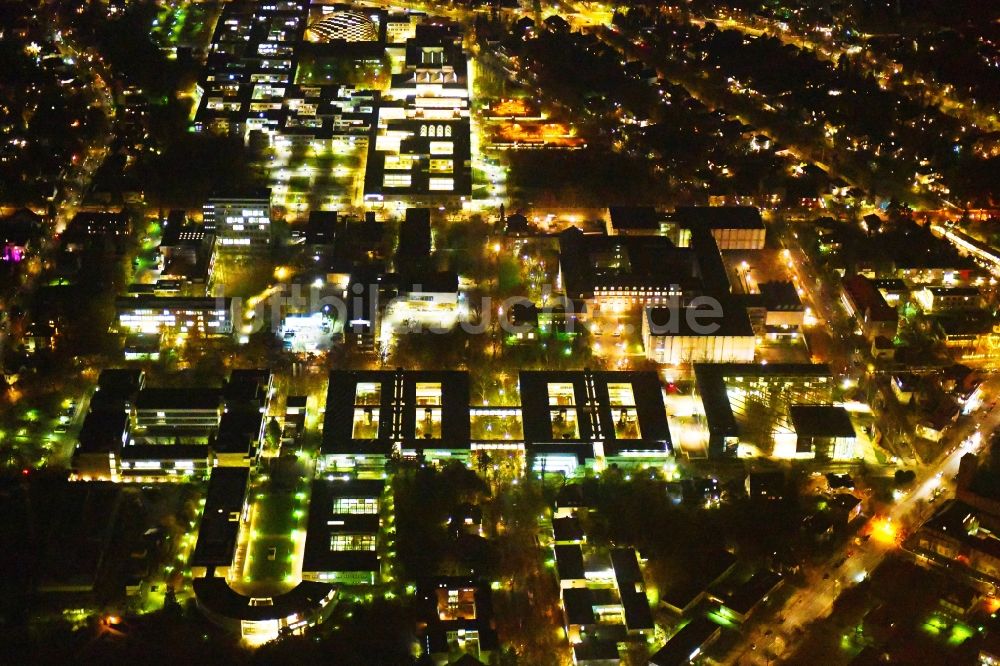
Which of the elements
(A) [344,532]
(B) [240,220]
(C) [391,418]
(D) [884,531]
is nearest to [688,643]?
(D) [884,531]

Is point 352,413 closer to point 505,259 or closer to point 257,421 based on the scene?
point 257,421

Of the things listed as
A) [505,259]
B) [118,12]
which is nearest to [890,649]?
[505,259]

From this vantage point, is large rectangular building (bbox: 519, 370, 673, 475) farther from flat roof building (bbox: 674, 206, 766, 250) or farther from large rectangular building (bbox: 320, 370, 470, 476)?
flat roof building (bbox: 674, 206, 766, 250)

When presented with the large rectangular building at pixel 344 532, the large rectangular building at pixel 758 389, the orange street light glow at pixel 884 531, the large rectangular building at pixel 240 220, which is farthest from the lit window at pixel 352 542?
the large rectangular building at pixel 240 220

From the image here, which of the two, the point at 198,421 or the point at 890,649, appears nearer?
the point at 890,649

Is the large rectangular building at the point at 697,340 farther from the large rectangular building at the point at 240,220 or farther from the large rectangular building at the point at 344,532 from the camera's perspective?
the large rectangular building at the point at 240,220

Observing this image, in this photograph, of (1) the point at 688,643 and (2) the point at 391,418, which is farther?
(2) the point at 391,418

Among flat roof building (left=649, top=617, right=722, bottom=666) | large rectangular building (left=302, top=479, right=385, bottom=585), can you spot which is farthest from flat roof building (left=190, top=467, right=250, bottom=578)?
flat roof building (left=649, top=617, right=722, bottom=666)

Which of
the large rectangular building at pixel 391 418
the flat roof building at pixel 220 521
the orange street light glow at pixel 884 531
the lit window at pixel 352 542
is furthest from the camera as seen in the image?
the large rectangular building at pixel 391 418

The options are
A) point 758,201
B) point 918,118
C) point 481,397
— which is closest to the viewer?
point 481,397

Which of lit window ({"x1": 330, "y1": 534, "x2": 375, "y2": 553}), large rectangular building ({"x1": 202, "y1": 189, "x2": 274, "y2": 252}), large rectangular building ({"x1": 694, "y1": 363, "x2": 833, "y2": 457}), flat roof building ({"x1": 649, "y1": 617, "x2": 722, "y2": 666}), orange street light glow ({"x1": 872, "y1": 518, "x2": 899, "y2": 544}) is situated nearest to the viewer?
flat roof building ({"x1": 649, "y1": 617, "x2": 722, "y2": 666})

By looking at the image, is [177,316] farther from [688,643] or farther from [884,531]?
[884,531]
